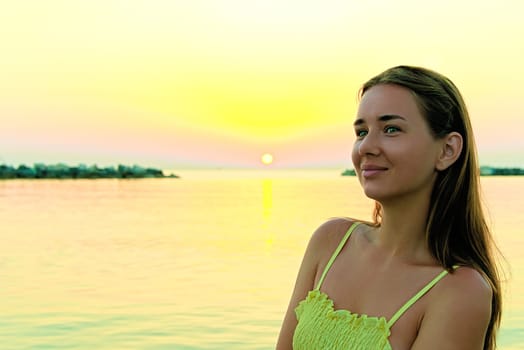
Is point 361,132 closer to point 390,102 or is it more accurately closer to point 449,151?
point 390,102

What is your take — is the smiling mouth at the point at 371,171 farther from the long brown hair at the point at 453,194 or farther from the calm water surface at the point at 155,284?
the calm water surface at the point at 155,284

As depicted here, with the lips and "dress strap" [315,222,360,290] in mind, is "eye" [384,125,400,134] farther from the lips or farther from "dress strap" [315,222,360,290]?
"dress strap" [315,222,360,290]

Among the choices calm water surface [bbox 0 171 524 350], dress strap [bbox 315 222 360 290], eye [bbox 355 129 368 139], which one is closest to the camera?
eye [bbox 355 129 368 139]

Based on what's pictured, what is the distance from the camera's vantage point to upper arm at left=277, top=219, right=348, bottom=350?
2.83 m

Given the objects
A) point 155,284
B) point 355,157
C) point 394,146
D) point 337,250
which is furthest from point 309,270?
point 155,284

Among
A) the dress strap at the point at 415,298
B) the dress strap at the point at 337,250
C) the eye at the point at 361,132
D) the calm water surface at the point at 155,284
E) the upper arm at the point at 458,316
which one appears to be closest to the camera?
the upper arm at the point at 458,316

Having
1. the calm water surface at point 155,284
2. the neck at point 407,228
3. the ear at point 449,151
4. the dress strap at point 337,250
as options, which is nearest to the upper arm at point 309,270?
the dress strap at point 337,250

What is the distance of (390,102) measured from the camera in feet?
8.24

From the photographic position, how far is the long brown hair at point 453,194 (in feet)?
8.23

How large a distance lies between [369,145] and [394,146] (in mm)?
83

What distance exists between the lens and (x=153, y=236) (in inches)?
1127

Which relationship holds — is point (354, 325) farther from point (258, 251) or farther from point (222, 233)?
point (222, 233)

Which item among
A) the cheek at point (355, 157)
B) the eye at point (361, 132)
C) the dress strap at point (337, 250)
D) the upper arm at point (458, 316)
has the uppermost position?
the eye at point (361, 132)

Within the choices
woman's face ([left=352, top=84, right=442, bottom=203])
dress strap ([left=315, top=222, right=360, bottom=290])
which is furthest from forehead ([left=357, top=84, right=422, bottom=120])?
dress strap ([left=315, top=222, right=360, bottom=290])
